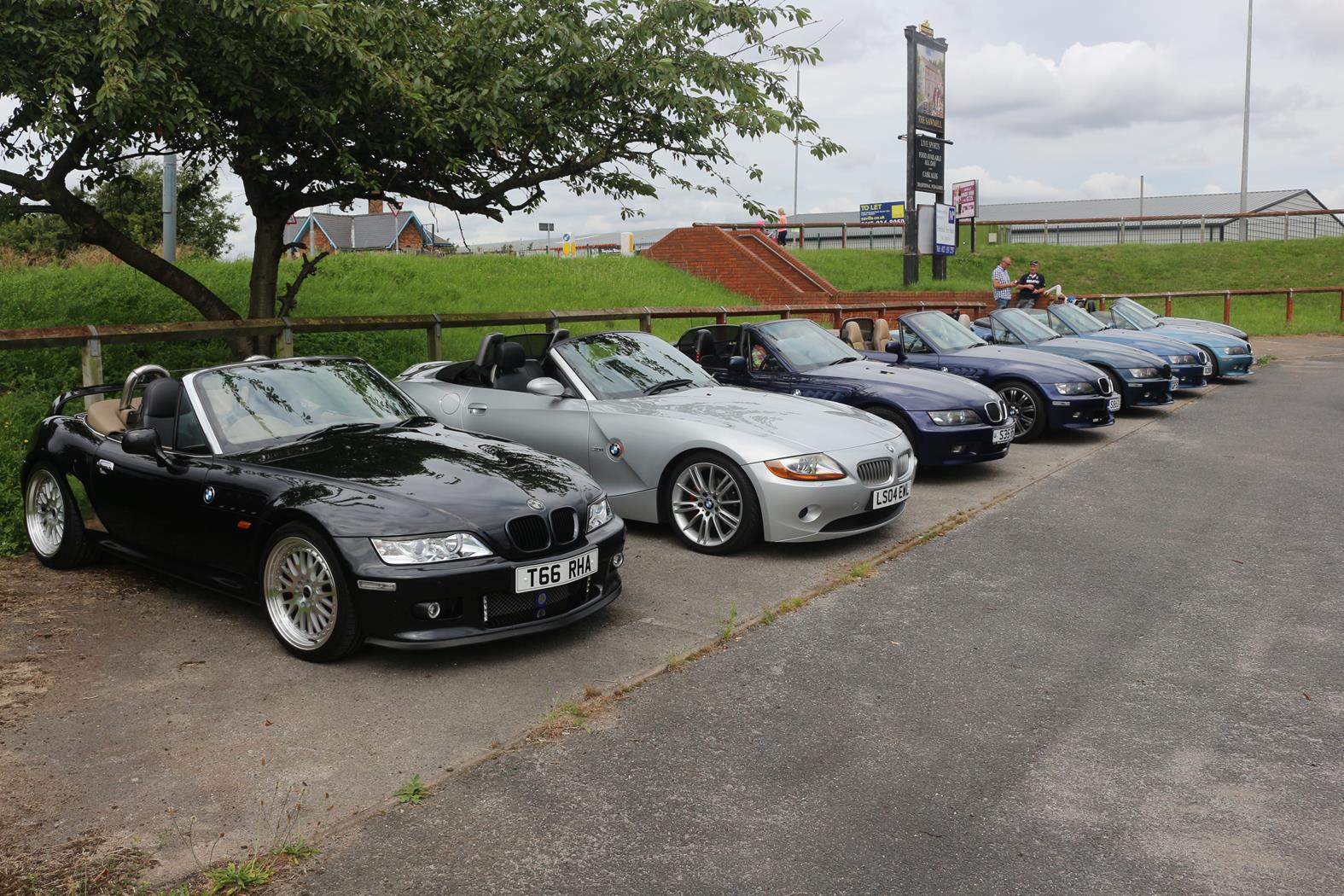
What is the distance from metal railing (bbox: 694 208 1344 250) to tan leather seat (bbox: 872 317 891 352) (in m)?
23.3

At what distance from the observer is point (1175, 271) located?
112ft

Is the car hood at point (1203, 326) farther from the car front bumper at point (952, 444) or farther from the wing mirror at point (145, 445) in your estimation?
the wing mirror at point (145, 445)

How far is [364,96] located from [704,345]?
3664mm

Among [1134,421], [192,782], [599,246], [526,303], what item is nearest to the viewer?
[192,782]

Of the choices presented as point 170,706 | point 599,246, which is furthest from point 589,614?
point 599,246

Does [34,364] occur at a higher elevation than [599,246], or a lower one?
lower

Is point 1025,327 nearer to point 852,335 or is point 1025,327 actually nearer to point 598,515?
point 852,335

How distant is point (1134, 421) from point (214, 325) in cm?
1025

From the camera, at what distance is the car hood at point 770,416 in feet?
23.5

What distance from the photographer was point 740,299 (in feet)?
88.8

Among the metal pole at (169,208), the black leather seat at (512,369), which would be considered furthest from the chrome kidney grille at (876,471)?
the metal pole at (169,208)

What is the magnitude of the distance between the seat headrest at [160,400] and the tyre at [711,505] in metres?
2.99

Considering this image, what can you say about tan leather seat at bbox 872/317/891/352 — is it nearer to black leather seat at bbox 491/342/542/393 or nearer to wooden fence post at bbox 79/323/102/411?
black leather seat at bbox 491/342/542/393

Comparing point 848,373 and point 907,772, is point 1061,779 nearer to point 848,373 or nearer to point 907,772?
point 907,772
